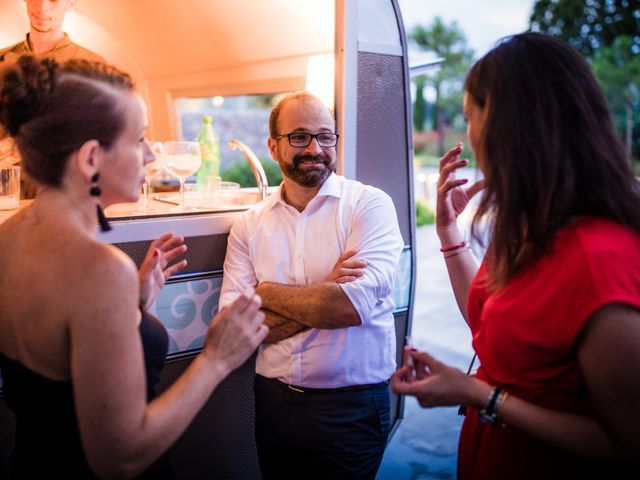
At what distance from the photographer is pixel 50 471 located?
4.20 ft

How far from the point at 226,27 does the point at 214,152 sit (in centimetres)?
203

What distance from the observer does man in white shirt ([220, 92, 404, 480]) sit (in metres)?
1.99

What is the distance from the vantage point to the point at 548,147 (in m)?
1.23

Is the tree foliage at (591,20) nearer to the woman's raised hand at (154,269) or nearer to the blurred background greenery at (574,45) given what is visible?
the blurred background greenery at (574,45)

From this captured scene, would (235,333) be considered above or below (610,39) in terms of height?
below

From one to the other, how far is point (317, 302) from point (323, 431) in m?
0.45

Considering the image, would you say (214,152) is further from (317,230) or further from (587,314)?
(587,314)

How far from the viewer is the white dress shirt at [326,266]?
6.69 ft

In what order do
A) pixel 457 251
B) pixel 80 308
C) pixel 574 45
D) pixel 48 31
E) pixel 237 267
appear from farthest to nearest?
1. pixel 574 45
2. pixel 48 31
3. pixel 237 267
4. pixel 457 251
5. pixel 80 308

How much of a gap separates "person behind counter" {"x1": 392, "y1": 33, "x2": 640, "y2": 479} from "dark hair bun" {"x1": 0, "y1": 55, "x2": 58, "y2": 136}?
37.4 inches

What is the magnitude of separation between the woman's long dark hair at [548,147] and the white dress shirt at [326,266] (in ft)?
2.59

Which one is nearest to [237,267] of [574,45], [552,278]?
[552,278]

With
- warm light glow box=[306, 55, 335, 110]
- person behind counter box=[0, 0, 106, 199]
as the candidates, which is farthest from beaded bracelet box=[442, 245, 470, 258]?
person behind counter box=[0, 0, 106, 199]

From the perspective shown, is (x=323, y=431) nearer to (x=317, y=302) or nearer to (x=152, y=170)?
(x=317, y=302)
